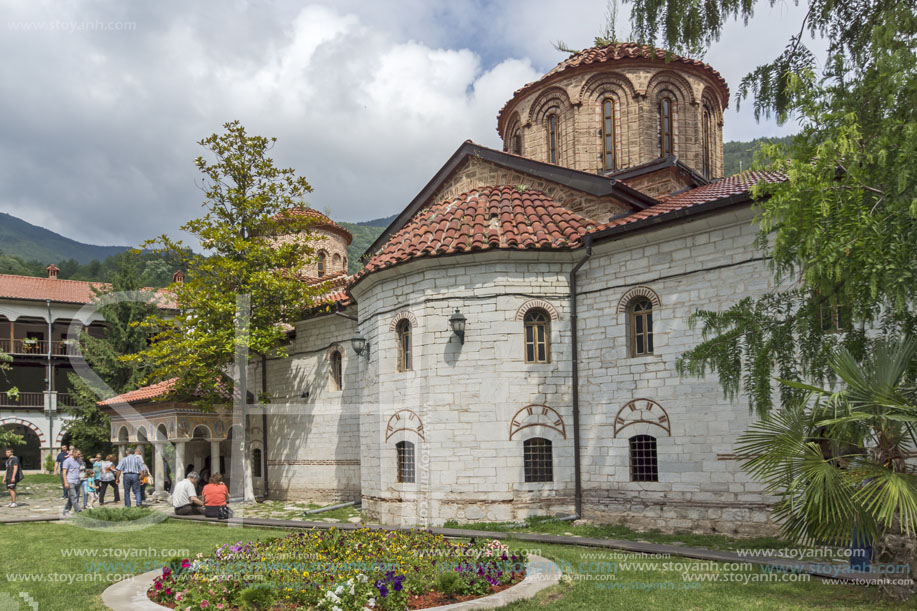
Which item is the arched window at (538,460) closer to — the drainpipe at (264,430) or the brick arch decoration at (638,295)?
the brick arch decoration at (638,295)

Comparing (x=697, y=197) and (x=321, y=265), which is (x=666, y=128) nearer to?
(x=697, y=197)

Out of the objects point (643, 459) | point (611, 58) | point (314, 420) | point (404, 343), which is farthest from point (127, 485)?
point (611, 58)

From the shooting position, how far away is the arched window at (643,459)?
12.3m

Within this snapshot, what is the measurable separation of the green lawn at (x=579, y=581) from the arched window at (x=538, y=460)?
8.35 ft

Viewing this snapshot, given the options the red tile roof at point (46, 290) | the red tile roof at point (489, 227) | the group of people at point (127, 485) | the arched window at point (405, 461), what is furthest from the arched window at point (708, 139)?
the red tile roof at point (46, 290)

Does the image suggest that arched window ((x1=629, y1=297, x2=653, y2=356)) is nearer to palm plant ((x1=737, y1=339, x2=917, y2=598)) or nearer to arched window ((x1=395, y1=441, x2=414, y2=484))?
arched window ((x1=395, y1=441, x2=414, y2=484))

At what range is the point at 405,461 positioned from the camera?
1391cm

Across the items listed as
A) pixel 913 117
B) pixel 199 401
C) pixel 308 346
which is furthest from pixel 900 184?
pixel 199 401

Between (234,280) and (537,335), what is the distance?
840 cm

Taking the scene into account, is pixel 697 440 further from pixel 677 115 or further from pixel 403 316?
pixel 677 115

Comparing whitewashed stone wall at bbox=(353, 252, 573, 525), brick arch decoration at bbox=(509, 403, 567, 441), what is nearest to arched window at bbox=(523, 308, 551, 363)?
whitewashed stone wall at bbox=(353, 252, 573, 525)

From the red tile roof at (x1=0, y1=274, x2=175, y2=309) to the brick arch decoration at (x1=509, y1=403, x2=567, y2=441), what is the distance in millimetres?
28390

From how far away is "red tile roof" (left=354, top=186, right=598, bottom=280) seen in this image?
1337cm

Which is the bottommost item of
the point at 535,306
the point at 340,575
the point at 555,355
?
the point at 340,575
